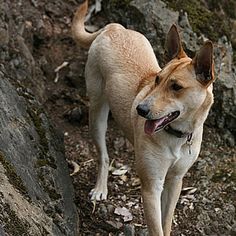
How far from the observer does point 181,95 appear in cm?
432

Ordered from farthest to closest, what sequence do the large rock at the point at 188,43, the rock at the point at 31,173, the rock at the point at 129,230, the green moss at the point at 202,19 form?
the green moss at the point at 202,19 → the large rock at the point at 188,43 → the rock at the point at 129,230 → the rock at the point at 31,173

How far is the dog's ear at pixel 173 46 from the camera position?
15.3 ft

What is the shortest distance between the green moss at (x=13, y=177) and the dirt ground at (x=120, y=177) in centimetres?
114

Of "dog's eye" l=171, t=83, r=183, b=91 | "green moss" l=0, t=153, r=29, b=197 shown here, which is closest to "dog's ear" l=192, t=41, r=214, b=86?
"dog's eye" l=171, t=83, r=183, b=91

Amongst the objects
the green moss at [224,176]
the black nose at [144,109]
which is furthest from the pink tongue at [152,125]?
the green moss at [224,176]

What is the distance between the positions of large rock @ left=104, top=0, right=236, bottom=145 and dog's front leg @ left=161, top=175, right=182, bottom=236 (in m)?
1.74

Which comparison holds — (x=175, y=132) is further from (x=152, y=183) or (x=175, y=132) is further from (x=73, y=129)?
(x=73, y=129)

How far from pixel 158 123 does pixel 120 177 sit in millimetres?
1923

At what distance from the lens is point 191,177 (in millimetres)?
6180

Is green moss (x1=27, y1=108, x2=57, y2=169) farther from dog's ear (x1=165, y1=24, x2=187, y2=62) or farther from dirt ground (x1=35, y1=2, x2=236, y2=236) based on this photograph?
dog's ear (x1=165, y1=24, x2=187, y2=62)

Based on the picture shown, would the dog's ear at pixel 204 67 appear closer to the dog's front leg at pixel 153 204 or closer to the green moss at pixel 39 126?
the dog's front leg at pixel 153 204

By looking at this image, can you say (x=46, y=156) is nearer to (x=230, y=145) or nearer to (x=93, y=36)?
(x=93, y=36)

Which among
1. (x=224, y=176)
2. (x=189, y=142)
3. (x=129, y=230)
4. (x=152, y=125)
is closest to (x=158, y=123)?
(x=152, y=125)

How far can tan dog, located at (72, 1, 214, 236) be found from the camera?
434cm
